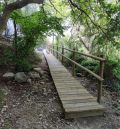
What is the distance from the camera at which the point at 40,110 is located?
4.45 meters

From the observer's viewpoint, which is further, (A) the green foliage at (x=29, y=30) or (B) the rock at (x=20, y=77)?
(A) the green foliage at (x=29, y=30)

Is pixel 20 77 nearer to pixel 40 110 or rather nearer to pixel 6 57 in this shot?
pixel 6 57

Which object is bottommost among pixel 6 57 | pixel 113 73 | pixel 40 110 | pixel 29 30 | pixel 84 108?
pixel 40 110

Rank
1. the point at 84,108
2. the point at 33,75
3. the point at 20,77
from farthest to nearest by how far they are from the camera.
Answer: the point at 33,75 → the point at 20,77 → the point at 84,108

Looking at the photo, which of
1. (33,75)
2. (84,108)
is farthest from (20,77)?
(84,108)

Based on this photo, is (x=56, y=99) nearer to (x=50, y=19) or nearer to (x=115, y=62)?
(x=115, y=62)

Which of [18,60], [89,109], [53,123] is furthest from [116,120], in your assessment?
[18,60]

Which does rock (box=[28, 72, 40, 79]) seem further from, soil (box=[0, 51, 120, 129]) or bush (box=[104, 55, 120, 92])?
bush (box=[104, 55, 120, 92])

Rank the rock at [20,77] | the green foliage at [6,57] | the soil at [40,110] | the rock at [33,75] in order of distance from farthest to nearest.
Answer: the green foliage at [6,57] → the rock at [33,75] → the rock at [20,77] → the soil at [40,110]

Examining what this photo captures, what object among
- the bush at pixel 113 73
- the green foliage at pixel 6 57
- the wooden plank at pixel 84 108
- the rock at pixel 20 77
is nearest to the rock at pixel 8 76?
the rock at pixel 20 77

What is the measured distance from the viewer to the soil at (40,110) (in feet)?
12.6

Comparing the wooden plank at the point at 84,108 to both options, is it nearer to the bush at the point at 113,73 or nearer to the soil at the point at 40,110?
the soil at the point at 40,110

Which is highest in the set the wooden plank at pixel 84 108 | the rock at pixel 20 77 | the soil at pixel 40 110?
the rock at pixel 20 77

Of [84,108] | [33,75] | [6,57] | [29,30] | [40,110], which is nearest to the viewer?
[84,108]
